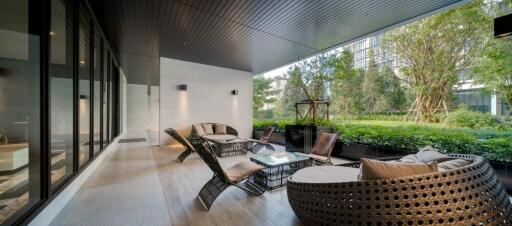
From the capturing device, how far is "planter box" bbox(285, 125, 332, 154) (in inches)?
225

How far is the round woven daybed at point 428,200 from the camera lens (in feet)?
4.80

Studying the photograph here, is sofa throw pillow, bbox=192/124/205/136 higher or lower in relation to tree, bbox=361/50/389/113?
lower

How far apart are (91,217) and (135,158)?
3.28m

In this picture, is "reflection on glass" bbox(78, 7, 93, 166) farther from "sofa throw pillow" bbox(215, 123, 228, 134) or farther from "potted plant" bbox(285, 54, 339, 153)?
"potted plant" bbox(285, 54, 339, 153)

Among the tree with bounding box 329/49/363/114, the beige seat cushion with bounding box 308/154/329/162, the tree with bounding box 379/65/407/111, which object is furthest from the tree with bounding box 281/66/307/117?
the beige seat cushion with bounding box 308/154/329/162

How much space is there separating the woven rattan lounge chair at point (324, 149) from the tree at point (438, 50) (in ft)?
11.2

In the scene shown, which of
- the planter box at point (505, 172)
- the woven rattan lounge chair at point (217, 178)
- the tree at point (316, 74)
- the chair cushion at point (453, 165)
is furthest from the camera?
the tree at point (316, 74)

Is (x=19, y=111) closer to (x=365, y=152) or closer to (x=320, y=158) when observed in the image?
(x=320, y=158)

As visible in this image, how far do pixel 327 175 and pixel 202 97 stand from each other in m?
6.74

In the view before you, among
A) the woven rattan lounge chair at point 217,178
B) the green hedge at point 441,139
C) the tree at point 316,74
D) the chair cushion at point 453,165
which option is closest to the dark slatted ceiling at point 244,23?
the tree at point 316,74

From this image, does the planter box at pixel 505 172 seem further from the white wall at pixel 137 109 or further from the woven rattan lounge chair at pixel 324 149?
the white wall at pixel 137 109

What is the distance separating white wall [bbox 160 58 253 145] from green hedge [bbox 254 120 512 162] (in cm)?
486

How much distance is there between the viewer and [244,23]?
179 inches

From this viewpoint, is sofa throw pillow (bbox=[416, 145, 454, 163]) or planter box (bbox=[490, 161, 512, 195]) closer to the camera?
sofa throw pillow (bbox=[416, 145, 454, 163])
